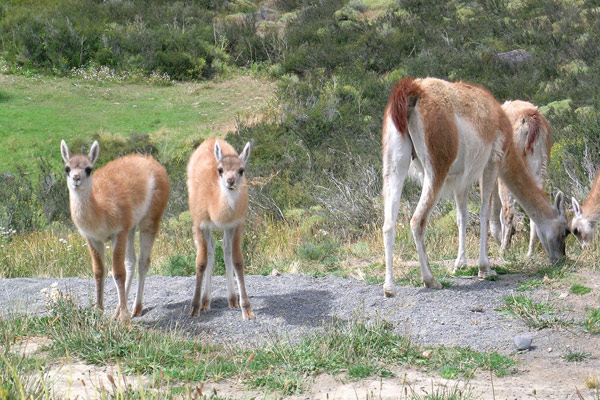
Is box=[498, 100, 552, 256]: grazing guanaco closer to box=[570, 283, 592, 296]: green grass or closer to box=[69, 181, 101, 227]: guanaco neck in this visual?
box=[570, 283, 592, 296]: green grass

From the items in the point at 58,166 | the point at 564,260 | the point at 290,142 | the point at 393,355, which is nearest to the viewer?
the point at 393,355

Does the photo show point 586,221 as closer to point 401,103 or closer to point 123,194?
point 401,103

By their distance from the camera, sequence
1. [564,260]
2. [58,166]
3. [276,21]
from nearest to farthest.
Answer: [564,260] → [58,166] → [276,21]

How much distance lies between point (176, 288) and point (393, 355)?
3099mm

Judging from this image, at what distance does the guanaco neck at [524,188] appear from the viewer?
8773 mm

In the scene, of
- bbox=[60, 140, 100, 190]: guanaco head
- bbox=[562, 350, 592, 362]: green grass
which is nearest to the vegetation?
bbox=[562, 350, 592, 362]: green grass

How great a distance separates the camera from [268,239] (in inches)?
438

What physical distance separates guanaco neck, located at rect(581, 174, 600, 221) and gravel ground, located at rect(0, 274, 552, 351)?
1.90 metres

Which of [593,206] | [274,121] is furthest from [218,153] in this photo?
[274,121]

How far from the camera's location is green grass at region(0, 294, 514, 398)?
18.5 feet

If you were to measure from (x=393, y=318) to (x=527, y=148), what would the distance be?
158 inches

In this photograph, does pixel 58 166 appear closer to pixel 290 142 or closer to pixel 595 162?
pixel 290 142

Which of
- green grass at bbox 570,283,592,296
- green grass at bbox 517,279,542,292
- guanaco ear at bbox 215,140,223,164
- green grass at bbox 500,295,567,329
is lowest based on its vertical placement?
green grass at bbox 517,279,542,292

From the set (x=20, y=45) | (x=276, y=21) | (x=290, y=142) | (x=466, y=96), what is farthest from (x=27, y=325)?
(x=276, y=21)
